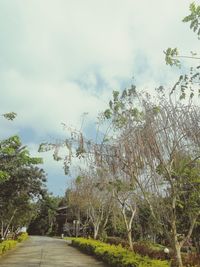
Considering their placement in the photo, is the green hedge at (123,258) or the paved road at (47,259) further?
the paved road at (47,259)

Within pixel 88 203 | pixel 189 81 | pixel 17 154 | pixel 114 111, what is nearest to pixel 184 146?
pixel 114 111

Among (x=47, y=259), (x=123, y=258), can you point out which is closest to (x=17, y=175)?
(x=47, y=259)

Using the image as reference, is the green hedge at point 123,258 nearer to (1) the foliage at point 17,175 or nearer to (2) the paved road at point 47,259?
(2) the paved road at point 47,259

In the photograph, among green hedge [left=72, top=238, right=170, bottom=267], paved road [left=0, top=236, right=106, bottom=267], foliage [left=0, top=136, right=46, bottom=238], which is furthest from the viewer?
paved road [left=0, top=236, right=106, bottom=267]

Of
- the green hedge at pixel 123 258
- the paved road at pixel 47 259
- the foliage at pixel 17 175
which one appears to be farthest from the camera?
the paved road at pixel 47 259

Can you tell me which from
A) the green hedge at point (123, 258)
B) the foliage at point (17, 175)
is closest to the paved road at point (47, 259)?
the green hedge at point (123, 258)

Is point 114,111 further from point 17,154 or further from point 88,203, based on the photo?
point 88,203

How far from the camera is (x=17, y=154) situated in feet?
56.7

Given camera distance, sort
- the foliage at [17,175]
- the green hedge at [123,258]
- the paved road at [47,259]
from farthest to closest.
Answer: the paved road at [47,259], the foliage at [17,175], the green hedge at [123,258]

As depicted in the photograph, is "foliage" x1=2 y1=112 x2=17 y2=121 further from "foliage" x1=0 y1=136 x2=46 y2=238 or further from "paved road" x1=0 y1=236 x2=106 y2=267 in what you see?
"paved road" x1=0 y1=236 x2=106 y2=267

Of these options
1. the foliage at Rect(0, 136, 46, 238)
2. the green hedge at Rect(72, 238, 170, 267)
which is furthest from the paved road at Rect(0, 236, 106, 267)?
the foliage at Rect(0, 136, 46, 238)

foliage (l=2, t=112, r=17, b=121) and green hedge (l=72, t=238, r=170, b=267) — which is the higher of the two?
foliage (l=2, t=112, r=17, b=121)

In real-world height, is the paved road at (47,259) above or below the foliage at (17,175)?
below

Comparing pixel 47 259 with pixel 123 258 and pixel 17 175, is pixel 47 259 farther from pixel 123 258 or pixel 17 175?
pixel 123 258
